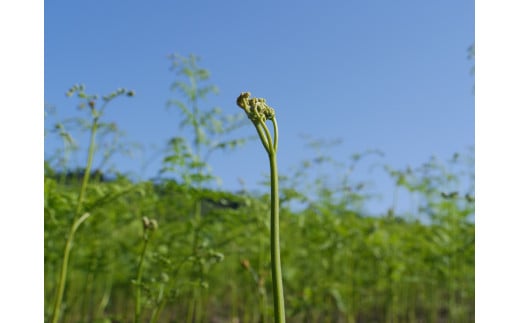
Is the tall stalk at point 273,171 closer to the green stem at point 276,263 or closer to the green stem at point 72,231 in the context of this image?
the green stem at point 276,263

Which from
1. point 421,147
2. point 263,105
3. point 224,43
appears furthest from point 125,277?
point 263,105

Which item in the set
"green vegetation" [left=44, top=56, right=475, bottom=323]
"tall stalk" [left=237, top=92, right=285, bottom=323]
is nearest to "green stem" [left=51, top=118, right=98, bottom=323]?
"green vegetation" [left=44, top=56, right=475, bottom=323]

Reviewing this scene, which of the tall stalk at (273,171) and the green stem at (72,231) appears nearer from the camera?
the tall stalk at (273,171)

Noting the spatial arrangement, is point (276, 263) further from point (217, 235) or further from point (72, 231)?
point (217, 235)

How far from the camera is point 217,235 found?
2869mm

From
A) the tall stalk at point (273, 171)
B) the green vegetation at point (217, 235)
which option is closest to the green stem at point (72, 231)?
the green vegetation at point (217, 235)

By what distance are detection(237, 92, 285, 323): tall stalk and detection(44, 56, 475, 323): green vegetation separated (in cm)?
51

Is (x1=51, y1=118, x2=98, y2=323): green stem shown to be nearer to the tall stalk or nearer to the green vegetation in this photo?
the green vegetation

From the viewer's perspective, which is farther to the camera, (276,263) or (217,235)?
(217,235)

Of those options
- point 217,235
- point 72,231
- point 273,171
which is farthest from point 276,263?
point 217,235

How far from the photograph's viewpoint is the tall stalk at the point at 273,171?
0.69 metres

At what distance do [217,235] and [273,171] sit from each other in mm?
2196

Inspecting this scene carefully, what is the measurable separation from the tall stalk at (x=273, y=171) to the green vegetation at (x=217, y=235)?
51 cm
